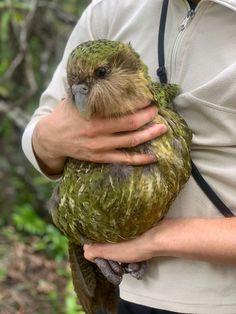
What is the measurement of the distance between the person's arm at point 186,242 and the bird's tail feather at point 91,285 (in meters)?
0.28

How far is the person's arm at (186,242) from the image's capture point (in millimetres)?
1633

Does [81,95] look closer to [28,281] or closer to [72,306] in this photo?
[72,306]

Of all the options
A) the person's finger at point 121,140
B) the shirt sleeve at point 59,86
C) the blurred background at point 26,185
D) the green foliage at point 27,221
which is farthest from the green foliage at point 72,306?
the person's finger at point 121,140

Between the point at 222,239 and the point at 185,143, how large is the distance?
0.30 metres

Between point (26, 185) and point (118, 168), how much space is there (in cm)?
353

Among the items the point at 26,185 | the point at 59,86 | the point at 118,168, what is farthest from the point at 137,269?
the point at 26,185

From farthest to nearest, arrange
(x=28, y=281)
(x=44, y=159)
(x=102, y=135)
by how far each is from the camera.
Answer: (x=28, y=281)
(x=44, y=159)
(x=102, y=135)

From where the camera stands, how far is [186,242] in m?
1.65

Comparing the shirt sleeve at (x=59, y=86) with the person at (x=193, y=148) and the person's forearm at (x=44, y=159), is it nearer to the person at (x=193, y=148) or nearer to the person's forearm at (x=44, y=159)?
the person's forearm at (x=44, y=159)

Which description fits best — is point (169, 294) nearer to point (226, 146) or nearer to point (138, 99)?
point (226, 146)

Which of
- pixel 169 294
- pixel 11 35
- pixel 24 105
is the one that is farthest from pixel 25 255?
pixel 169 294

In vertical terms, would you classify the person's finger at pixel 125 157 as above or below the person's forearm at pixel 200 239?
above

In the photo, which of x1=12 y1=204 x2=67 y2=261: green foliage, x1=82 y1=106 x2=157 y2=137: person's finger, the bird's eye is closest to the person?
x1=82 y1=106 x2=157 y2=137: person's finger

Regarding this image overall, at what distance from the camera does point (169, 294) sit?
1.77 m
